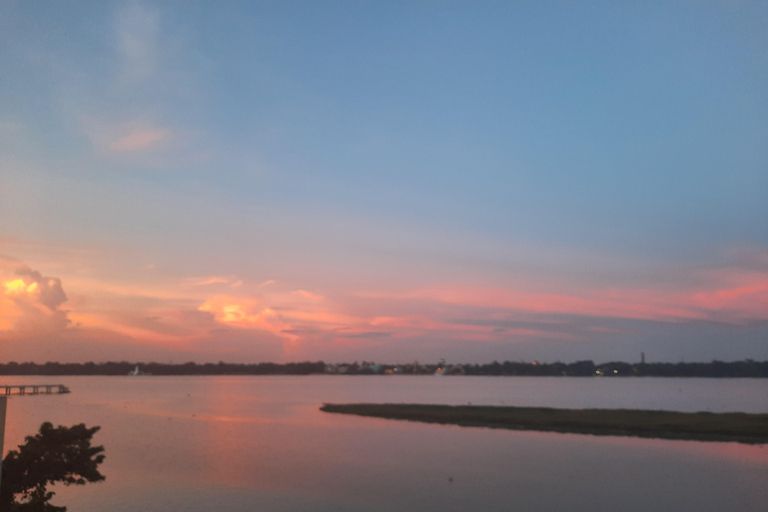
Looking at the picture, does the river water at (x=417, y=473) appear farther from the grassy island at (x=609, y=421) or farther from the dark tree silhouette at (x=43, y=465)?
the dark tree silhouette at (x=43, y=465)

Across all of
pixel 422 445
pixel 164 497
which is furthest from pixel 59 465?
pixel 422 445

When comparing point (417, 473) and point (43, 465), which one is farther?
point (417, 473)

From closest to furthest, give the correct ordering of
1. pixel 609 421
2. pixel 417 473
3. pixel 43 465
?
pixel 43 465 < pixel 417 473 < pixel 609 421

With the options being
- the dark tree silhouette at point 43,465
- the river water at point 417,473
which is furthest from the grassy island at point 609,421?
the dark tree silhouette at point 43,465

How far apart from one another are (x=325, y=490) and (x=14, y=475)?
14683mm

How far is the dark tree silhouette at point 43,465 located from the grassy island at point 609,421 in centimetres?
3860

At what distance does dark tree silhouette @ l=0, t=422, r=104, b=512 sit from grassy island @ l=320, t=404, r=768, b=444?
3860cm

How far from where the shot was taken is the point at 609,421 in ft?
165

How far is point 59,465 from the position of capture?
61.0 ft

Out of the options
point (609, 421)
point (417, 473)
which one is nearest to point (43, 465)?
point (417, 473)

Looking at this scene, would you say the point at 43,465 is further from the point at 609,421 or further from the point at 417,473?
the point at 609,421

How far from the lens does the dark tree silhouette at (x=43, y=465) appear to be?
1668 cm

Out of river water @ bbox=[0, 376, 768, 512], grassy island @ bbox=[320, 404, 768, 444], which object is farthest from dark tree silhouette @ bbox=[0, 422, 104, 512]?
grassy island @ bbox=[320, 404, 768, 444]

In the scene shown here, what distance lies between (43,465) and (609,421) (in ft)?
145
